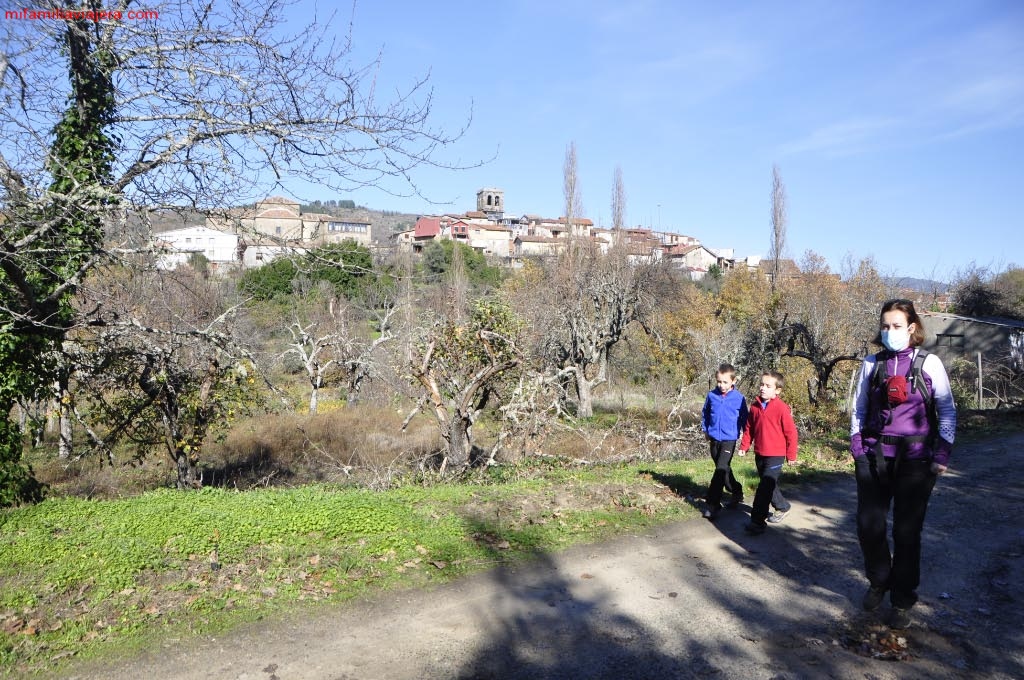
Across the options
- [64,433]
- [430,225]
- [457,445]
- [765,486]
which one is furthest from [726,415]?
[64,433]

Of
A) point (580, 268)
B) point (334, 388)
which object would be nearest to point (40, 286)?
point (334, 388)

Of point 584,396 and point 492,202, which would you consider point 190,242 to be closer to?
point 584,396

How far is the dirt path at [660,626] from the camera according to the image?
4.13 m

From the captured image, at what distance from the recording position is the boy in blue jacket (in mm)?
7246

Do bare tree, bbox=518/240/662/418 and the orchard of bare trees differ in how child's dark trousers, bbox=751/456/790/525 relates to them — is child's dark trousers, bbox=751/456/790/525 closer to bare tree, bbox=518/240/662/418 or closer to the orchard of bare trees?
the orchard of bare trees

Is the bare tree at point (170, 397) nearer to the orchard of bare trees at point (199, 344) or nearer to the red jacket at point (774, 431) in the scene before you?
the orchard of bare trees at point (199, 344)

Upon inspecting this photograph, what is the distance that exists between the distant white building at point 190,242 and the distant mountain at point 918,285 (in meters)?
36.0

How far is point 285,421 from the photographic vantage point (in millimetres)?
22266

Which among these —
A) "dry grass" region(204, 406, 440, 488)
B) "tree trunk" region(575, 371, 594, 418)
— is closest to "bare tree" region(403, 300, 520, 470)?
"dry grass" region(204, 406, 440, 488)

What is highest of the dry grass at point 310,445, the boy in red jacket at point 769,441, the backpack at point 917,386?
the backpack at point 917,386

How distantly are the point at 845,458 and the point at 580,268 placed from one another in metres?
24.2

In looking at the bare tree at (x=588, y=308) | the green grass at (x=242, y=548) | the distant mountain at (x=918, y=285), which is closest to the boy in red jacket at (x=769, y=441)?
the green grass at (x=242, y=548)

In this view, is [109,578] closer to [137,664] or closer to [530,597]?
[137,664]

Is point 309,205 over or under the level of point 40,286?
over
